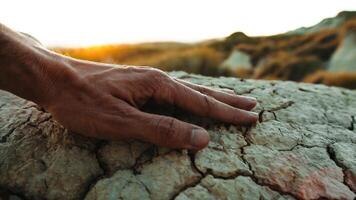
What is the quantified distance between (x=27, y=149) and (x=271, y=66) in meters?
9.13

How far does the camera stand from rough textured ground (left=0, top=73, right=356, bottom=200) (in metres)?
1.50

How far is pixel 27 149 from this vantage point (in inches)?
66.9

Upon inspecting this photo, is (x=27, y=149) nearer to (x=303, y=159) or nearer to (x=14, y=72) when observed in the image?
(x=14, y=72)

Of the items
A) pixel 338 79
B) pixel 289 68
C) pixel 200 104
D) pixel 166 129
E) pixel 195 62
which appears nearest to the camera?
pixel 166 129

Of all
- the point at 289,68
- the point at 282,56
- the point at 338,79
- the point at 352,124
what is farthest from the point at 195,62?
the point at 352,124

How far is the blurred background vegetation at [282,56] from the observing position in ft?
30.8

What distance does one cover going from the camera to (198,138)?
1.57 metres

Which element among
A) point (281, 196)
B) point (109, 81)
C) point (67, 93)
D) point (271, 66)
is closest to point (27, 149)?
point (67, 93)

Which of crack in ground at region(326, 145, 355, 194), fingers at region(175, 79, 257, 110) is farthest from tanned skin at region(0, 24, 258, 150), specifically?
crack in ground at region(326, 145, 355, 194)

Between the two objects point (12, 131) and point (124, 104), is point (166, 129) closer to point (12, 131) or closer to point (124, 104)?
point (124, 104)

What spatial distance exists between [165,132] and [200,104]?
0.27 m

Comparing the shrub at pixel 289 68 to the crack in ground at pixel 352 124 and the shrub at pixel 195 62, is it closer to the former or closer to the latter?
the shrub at pixel 195 62

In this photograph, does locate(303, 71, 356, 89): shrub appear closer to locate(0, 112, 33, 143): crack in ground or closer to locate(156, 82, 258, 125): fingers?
locate(156, 82, 258, 125): fingers

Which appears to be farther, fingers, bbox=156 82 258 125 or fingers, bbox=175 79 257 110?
fingers, bbox=175 79 257 110
